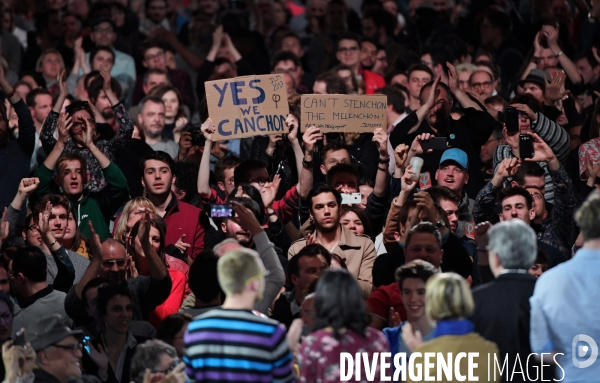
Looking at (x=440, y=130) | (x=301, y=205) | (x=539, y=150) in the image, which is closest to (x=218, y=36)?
Result: (x=440, y=130)

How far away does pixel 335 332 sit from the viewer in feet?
19.5

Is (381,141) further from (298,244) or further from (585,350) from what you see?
(585,350)

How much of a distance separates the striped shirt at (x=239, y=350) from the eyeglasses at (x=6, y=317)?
2.22 meters

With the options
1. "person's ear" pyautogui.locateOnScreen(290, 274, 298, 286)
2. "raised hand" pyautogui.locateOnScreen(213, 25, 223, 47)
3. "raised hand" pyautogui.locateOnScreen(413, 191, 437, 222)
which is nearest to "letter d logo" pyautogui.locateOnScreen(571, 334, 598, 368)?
"person's ear" pyautogui.locateOnScreen(290, 274, 298, 286)

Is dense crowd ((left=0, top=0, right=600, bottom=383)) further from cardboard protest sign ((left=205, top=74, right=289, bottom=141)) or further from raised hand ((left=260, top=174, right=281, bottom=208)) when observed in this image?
cardboard protest sign ((left=205, top=74, right=289, bottom=141))

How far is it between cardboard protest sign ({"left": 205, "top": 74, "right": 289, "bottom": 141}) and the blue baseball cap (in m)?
1.38

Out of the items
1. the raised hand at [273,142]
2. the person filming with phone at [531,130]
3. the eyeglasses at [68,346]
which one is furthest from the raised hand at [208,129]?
the eyeglasses at [68,346]

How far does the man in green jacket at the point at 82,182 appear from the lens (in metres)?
10.2

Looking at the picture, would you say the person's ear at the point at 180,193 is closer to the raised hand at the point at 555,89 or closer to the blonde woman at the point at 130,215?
the blonde woman at the point at 130,215

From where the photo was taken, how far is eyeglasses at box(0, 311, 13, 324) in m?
7.76

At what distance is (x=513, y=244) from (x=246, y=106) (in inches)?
181

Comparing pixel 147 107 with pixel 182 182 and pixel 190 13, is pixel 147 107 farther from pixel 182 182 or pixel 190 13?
pixel 190 13

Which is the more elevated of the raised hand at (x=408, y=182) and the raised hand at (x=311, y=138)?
the raised hand at (x=311, y=138)

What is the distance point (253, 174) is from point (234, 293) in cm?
395
